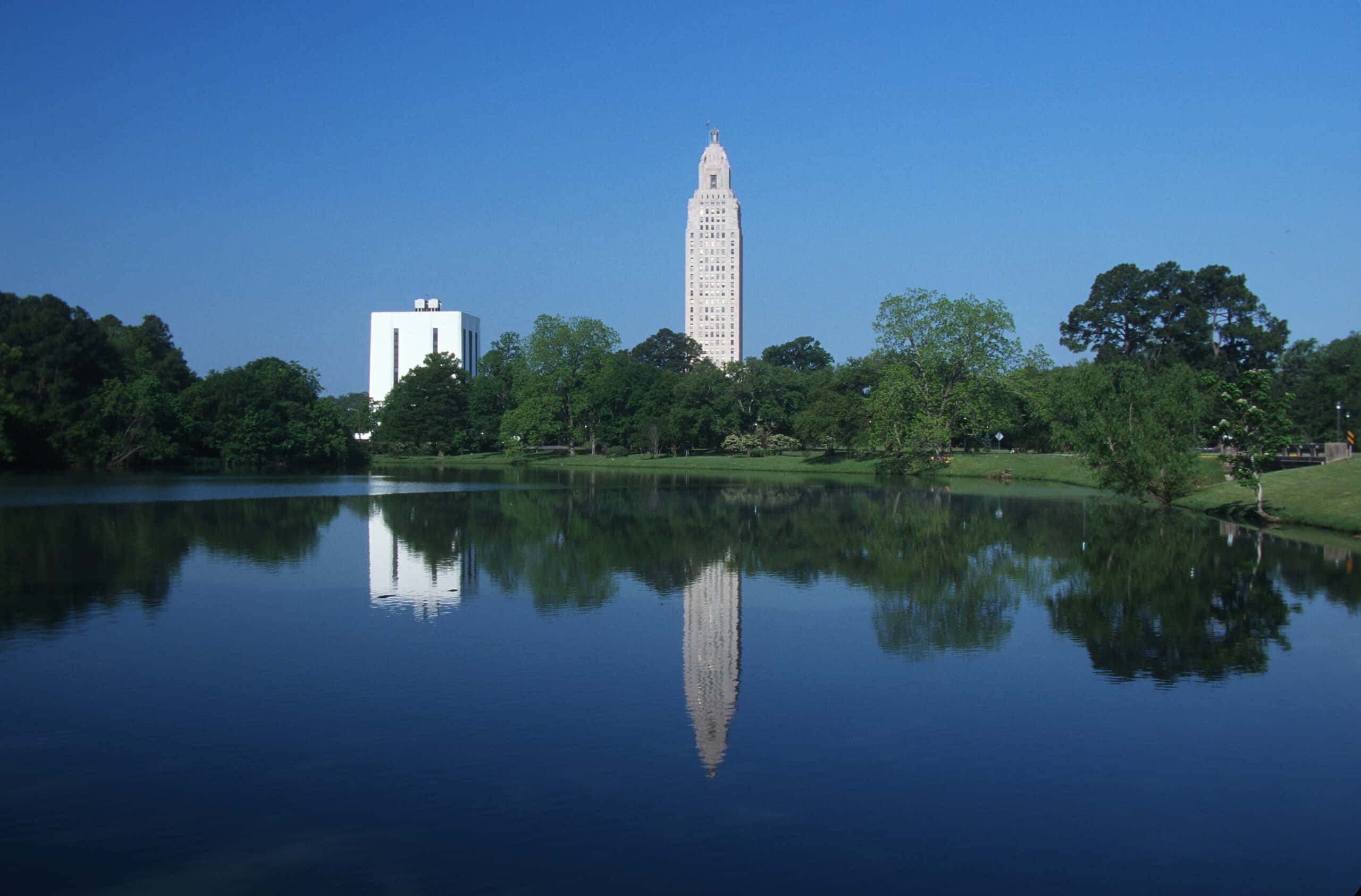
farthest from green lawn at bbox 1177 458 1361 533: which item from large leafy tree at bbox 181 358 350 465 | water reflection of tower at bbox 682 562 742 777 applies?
large leafy tree at bbox 181 358 350 465

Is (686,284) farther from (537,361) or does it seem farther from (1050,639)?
(1050,639)

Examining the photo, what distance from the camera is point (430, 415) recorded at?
10150 centimetres

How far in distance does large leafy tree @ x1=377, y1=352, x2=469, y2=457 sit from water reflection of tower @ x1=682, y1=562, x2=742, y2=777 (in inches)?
3285

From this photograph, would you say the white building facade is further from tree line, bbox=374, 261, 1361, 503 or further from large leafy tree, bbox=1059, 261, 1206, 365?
large leafy tree, bbox=1059, 261, 1206, 365

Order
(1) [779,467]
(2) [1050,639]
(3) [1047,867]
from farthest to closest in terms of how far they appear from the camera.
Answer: (1) [779,467] < (2) [1050,639] < (3) [1047,867]

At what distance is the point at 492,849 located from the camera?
7.77 meters

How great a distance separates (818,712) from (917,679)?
7.06 ft

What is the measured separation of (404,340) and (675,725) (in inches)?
6501

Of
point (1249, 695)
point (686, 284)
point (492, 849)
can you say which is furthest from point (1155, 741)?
point (686, 284)

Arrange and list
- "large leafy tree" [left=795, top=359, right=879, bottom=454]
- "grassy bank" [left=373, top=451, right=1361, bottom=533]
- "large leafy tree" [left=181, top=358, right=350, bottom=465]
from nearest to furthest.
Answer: "grassy bank" [left=373, top=451, right=1361, bottom=533] → "large leafy tree" [left=795, top=359, right=879, bottom=454] → "large leafy tree" [left=181, top=358, right=350, bottom=465]

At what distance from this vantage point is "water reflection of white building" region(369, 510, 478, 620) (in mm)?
18005

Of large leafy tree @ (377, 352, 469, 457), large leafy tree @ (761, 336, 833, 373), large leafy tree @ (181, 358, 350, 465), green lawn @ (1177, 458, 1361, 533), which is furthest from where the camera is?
large leafy tree @ (761, 336, 833, 373)

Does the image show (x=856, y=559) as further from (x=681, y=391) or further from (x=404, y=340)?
(x=404, y=340)

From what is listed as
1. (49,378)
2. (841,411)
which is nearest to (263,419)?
(49,378)
